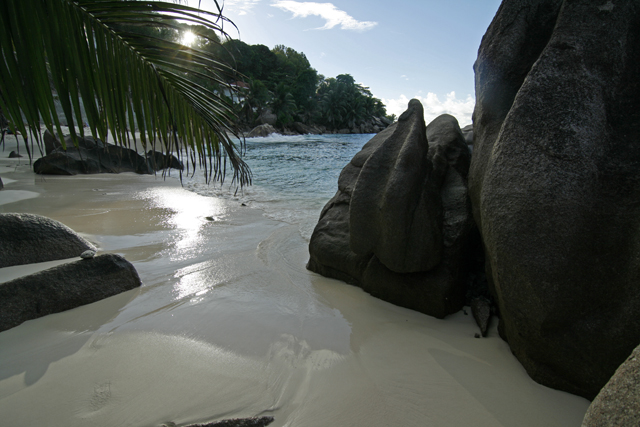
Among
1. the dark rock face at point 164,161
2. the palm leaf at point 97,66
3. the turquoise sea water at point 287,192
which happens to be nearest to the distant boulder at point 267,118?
the turquoise sea water at point 287,192

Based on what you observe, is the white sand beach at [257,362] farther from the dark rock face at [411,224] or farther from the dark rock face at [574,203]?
the dark rock face at [574,203]

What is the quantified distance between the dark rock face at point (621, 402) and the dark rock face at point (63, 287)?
125 inches

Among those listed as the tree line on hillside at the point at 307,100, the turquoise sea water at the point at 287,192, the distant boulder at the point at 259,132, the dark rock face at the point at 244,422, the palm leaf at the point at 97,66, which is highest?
the tree line on hillside at the point at 307,100

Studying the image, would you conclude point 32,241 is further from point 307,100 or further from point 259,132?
point 307,100

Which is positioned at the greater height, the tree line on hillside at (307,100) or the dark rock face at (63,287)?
the tree line on hillside at (307,100)

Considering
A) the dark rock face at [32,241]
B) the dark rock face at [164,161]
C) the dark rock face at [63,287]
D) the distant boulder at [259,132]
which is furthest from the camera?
the distant boulder at [259,132]

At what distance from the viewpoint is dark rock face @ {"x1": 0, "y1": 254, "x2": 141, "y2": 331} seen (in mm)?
2447

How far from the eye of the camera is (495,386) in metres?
2.01

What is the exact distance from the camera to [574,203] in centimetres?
184

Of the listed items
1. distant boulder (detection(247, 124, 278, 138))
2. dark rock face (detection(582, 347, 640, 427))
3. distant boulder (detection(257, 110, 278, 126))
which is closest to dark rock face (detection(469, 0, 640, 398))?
dark rock face (detection(582, 347, 640, 427))

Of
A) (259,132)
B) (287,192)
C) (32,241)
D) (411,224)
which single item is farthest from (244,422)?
(259,132)

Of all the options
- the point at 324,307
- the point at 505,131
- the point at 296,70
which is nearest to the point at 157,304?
the point at 324,307

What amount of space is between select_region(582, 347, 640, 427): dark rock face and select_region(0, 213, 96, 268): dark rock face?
4.13 m

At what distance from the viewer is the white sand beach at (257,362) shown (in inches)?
70.3
